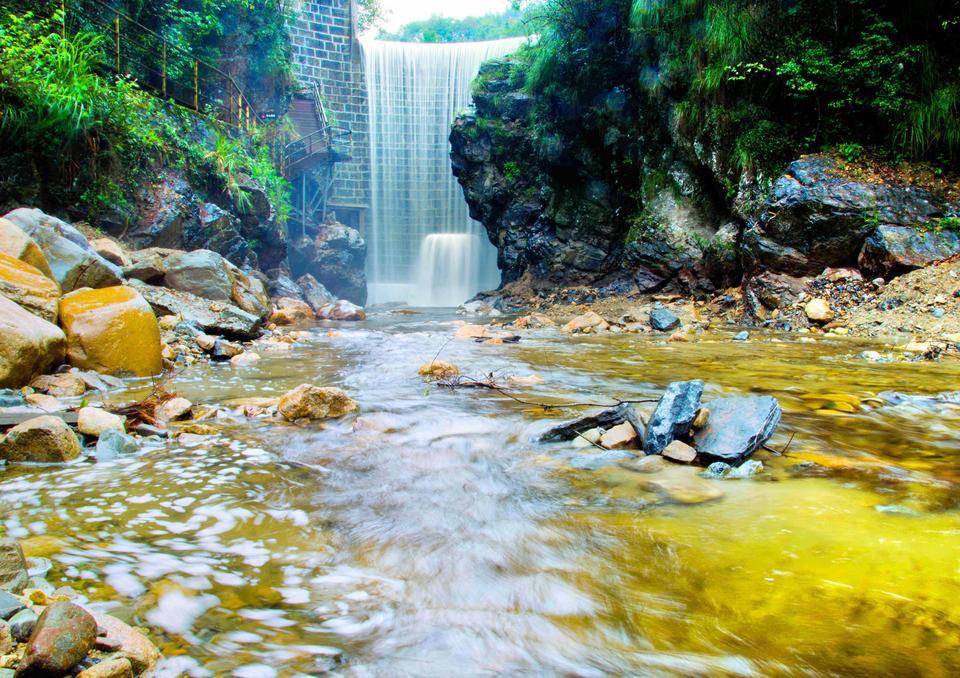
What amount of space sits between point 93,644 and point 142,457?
184 centimetres

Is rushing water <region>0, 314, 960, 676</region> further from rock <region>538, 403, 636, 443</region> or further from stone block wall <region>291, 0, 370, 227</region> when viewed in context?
stone block wall <region>291, 0, 370, 227</region>

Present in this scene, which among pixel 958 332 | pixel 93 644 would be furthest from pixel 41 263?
pixel 958 332

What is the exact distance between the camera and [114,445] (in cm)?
274

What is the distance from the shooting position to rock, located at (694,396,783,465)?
257cm

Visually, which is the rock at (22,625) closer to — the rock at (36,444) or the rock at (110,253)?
the rock at (36,444)

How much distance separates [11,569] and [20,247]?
16.6ft

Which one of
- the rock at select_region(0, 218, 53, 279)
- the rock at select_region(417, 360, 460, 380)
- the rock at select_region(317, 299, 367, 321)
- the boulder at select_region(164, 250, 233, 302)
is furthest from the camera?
the rock at select_region(317, 299, 367, 321)

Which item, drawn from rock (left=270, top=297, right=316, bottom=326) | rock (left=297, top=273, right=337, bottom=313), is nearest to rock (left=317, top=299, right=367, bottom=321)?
rock (left=270, top=297, right=316, bottom=326)

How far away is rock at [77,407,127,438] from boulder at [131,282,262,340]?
4.40 m

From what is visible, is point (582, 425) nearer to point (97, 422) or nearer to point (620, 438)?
point (620, 438)

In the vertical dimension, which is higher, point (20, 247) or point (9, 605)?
point (20, 247)

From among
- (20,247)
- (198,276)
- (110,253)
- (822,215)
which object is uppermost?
(822,215)

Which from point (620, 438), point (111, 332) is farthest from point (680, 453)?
point (111, 332)

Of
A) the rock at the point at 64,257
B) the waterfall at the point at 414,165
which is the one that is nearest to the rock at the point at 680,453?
the rock at the point at 64,257
